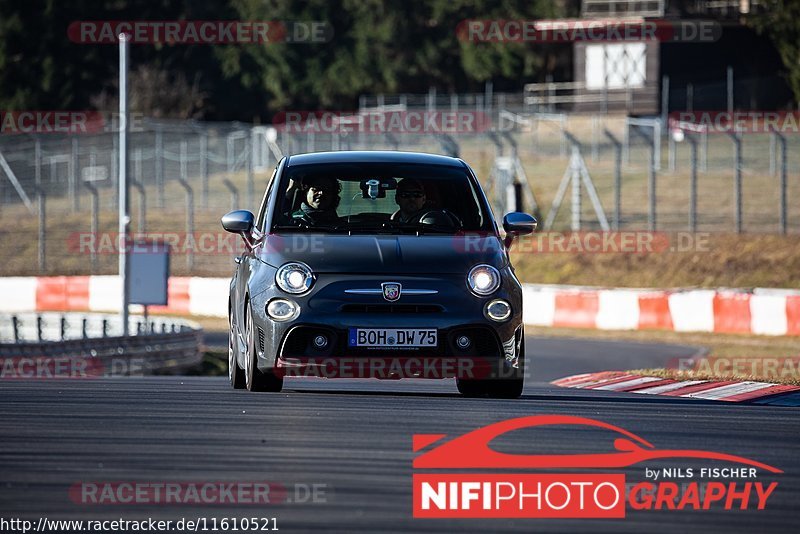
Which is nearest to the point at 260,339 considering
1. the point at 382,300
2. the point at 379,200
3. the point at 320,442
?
the point at 382,300

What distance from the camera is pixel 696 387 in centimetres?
1343

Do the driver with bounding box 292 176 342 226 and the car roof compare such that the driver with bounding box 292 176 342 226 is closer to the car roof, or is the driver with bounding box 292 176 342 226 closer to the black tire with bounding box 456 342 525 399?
the car roof

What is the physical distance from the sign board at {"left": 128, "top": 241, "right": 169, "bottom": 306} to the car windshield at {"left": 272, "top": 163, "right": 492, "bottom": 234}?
14078 mm

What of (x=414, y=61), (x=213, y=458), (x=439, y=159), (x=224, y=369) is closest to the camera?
(x=213, y=458)

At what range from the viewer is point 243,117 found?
249 ft

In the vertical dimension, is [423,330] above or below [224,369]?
above

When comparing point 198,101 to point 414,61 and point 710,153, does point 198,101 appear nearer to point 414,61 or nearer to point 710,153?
point 414,61

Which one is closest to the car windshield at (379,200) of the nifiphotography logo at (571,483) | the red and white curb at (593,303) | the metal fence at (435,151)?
the nifiphotography logo at (571,483)

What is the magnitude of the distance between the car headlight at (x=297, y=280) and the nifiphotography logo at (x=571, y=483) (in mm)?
2416

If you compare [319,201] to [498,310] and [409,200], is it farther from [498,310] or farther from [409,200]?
[498,310]

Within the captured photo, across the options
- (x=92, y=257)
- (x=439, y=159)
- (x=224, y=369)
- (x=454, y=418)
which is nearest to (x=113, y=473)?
(x=454, y=418)

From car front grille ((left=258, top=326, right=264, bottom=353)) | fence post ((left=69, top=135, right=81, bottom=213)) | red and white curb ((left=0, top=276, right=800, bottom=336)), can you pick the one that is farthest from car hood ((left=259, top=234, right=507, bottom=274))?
fence post ((left=69, top=135, right=81, bottom=213))

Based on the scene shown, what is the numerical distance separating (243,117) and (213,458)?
6865cm

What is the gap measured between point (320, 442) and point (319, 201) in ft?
11.5
